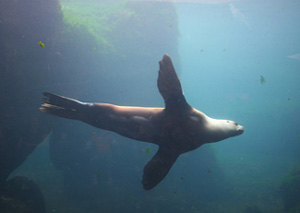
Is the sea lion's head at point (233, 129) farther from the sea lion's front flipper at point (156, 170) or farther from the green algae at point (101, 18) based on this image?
Answer: the green algae at point (101, 18)

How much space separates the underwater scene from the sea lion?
0.06 feet

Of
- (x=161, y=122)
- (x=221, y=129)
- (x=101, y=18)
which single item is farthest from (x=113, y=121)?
(x=101, y=18)

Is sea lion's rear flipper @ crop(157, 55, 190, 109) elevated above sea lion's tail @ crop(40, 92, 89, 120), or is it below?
above

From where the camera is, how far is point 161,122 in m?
3.14

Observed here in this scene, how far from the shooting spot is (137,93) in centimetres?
1614

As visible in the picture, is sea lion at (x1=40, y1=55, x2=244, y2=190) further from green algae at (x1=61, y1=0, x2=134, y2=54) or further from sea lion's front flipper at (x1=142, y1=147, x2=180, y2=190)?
green algae at (x1=61, y1=0, x2=134, y2=54)

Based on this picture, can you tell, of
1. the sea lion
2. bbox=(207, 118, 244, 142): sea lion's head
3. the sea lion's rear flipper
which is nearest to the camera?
the sea lion's rear flipper

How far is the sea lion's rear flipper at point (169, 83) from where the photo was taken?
2869mm

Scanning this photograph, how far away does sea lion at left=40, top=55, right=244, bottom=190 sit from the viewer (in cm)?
306

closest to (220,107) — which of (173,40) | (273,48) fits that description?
(273,48)

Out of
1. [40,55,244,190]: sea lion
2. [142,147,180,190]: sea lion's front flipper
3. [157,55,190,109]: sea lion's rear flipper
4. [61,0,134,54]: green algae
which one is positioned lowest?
[142,147,180,190]: sea lion's front flipper

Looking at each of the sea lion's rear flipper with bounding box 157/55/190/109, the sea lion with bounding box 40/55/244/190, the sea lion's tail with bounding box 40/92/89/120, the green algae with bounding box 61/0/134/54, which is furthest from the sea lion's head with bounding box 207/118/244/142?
the green algae with bounding box 61/0/134/54

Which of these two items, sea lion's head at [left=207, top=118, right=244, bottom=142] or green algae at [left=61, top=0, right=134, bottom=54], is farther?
green algae at [left=61, top=0, right=134, bottom=54]

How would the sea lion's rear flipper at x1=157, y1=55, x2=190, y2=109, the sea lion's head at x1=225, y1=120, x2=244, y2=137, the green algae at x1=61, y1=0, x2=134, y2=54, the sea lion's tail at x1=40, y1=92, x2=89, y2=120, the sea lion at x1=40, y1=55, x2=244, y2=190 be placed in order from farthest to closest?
the green algae at x1=61, y1=0, x2=134, y2=54 < the sea lion's head at x1=225, y1=120, x2=244, y2=137 < the sea lion's tail at x1=40, y1=92, x2=89, y2=120 < the sea lion at x1=40, y1=55, x2=244, y2=190 < the sea lion's rear flipper at x1=157, y1=55, x2=190, y2=109
